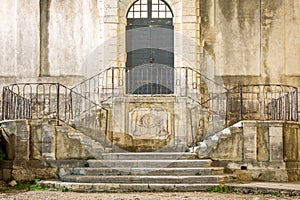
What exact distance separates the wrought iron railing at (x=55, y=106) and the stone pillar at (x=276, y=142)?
449 cm

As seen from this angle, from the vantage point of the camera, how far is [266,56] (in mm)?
17125

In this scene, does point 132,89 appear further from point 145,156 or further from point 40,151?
point 40,151

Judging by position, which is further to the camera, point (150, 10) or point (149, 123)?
point (150, 10)

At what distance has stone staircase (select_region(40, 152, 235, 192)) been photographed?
39.3 ft

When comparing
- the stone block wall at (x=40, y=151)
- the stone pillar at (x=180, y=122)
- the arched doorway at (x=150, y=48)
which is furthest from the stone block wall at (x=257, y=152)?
the arched doorway at (x=150, y=48)

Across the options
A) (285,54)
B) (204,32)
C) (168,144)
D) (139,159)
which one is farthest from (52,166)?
(285,54)

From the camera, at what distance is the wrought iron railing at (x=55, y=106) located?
15664 mm

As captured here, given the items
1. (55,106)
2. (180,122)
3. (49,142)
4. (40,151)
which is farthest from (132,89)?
(40,151)

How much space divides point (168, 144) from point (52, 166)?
3486mm

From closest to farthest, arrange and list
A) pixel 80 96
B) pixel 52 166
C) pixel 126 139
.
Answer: pixel 52 166, pixel 126 139, pixel 80 96

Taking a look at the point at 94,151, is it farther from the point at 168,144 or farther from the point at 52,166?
A: the point at 168,144

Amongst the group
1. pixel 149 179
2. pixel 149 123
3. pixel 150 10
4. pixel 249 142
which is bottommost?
pixel 149 179

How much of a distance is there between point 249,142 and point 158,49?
4.73 metres

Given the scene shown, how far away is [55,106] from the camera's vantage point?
16.9 meters
